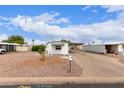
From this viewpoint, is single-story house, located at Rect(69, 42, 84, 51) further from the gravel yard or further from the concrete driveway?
the gravel yard

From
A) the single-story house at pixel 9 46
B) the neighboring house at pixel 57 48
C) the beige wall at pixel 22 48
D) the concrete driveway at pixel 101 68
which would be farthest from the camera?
the single-story house at pixel 9 46

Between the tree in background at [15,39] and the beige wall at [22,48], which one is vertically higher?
the tree in background at [15,39]

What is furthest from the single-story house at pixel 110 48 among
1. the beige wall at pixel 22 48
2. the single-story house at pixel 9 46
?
the single-story house at pixel 9 46

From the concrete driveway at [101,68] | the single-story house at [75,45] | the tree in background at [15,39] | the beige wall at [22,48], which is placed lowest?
the concrete driveway at [101,68]

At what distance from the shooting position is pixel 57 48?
31781 mm

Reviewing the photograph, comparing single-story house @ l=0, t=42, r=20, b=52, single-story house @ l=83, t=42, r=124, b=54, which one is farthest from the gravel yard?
single-story house @ l=0, t=42, r=20, b=52

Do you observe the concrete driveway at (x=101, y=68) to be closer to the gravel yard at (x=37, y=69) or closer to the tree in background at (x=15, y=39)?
the gravel yard at (x=37, y=69)

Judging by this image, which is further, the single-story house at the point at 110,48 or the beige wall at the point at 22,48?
the beige wall at the point at 22,48

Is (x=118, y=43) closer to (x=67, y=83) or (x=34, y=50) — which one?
(x=34, y=50)

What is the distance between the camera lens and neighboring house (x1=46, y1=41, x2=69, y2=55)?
3145cm

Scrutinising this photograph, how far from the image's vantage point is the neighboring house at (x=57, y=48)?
103 ft

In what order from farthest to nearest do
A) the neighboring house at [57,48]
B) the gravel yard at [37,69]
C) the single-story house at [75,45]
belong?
the single-story house at [75,45] < the neighboring house at [57,48] < the gravel yard at [37,69]

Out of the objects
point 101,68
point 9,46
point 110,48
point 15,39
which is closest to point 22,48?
point 15,39
